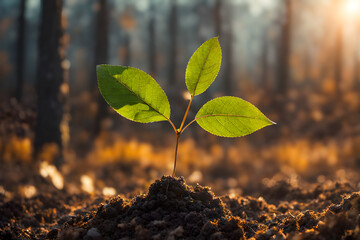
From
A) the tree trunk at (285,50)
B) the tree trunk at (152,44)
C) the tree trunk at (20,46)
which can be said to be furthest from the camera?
the tree trunk at (152,44)

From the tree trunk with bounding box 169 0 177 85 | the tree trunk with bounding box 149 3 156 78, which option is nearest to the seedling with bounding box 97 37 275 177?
the tree trunk with bounding box 169 0 177 85

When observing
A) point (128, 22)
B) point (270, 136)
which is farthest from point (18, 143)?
point (128, 22)

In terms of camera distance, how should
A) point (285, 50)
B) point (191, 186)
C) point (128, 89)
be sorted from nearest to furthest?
point (128, 89)
point (191, 186)
point (285, 50)

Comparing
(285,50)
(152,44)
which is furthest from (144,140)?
(152,44)

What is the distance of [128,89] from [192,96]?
0.94 ft

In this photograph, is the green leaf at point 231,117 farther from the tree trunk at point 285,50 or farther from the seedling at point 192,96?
the tree trunk at point 285,50

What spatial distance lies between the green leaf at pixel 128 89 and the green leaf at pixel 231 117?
21cm

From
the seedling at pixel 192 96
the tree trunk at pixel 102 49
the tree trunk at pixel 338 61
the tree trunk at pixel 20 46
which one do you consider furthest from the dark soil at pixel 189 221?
the tree trunk at pixel 20 46

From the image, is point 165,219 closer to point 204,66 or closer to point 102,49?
point 204,66

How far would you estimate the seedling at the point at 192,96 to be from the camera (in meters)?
1.45

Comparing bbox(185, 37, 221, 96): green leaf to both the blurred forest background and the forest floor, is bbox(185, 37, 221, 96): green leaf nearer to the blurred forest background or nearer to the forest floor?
the blurred forest background

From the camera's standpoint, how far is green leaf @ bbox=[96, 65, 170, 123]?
1.45 metres

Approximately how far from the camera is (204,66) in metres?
1.48

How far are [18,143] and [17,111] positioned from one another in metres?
1.22
